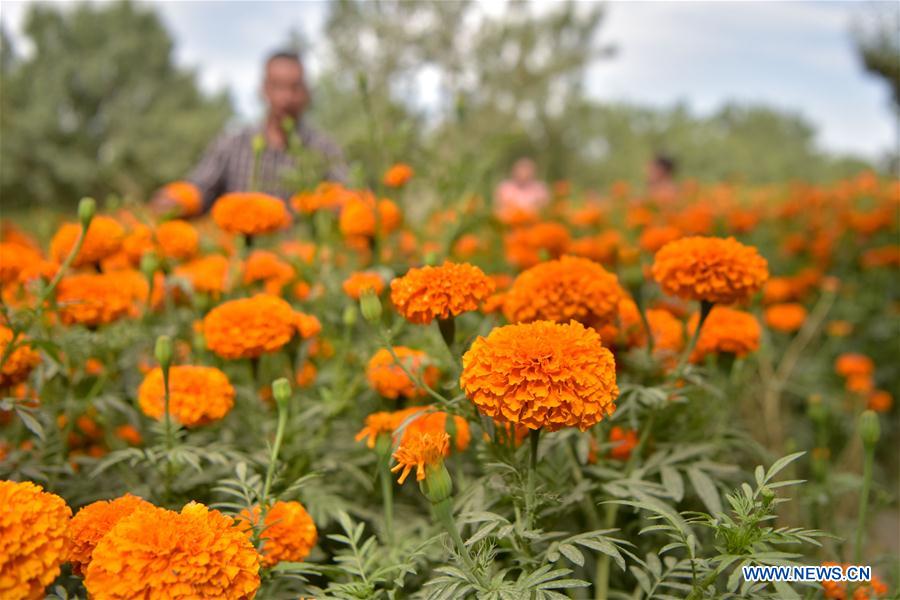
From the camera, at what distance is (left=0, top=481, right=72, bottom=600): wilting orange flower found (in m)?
0.80

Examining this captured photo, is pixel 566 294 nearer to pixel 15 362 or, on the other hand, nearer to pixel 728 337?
pixel 728 337

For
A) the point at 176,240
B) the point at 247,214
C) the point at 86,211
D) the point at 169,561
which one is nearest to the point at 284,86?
the point at 176,240

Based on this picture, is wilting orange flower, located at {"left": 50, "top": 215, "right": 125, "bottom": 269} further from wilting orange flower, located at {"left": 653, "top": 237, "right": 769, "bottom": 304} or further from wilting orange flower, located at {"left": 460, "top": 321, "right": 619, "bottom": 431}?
wilting orange flower, located at {"left": 653, "top": 237, "right": 769, "bottom": 304}

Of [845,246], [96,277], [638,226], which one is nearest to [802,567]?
[96,277]

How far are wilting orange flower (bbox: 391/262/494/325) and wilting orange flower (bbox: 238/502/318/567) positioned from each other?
14.0 inches

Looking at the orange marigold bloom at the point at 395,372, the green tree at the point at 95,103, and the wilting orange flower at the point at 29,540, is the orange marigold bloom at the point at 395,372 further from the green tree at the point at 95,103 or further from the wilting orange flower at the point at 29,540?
the green tree at the point at 95,103

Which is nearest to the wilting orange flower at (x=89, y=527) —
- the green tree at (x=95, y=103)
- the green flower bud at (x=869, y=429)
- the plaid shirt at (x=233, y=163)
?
the green flower bud at (x=869, y=429)

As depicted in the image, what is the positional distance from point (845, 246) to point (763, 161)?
4061 cm

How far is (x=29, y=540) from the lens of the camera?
820 mm

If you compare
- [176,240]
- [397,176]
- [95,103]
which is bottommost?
[176,240]

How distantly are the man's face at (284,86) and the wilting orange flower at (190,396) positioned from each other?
7.29 feet

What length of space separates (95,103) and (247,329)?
27275 mm

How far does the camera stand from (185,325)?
6.23 ft

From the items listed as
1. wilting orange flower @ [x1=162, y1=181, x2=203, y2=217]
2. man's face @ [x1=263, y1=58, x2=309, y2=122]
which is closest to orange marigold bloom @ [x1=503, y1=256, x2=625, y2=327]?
wilting orange flower @ [x1=162, y1=181, x2=203, y2=217]
